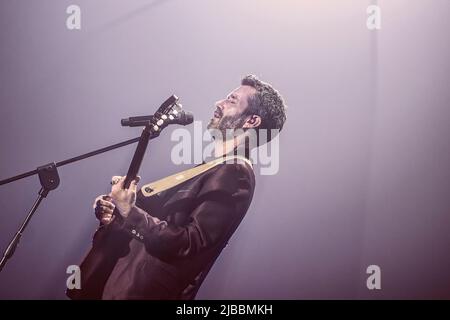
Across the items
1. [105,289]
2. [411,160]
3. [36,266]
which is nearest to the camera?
[105,289]

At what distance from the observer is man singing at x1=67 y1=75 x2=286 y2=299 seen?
4.67 ft

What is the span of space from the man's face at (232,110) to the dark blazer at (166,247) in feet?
0.80

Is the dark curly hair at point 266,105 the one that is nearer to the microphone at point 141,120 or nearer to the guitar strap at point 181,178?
the guitar strap at point 181,178

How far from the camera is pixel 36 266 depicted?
1.73m

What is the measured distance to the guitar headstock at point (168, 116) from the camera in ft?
4.68

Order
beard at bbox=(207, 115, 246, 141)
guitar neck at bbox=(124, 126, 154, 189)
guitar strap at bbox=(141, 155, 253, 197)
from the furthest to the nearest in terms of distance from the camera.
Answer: beard at bbox=(207, 115, 246, 141) → guitar strap at bbox=(141, 155, 253, 197) → guitar neck at bbox=(124, 126, 154, 189)

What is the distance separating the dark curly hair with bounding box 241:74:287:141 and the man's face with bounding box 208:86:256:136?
1.0 inches

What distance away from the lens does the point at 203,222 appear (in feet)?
4.71

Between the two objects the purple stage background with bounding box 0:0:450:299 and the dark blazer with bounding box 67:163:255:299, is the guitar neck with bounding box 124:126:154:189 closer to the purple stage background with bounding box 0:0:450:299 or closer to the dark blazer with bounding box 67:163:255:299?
the dark blazer with bounding box 67:163:255:299

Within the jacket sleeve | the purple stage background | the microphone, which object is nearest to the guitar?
the microphone

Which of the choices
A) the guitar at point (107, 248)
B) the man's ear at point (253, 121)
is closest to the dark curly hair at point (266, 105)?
the man's ear at point (253, 121)
